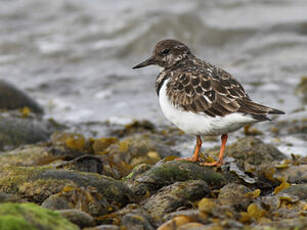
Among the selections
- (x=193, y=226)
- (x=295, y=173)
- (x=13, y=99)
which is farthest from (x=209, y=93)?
(x=13, y=99)

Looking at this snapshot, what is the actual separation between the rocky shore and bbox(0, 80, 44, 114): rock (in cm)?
219

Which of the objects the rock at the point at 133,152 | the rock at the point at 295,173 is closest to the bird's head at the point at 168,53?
the rock at the point at 133,152

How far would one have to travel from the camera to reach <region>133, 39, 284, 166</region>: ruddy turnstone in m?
3.78

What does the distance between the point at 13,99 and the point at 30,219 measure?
5.36m

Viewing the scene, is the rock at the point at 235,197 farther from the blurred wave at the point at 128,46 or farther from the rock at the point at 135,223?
the blurred wave at the point at 128,46

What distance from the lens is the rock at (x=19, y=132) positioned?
19.8 ft

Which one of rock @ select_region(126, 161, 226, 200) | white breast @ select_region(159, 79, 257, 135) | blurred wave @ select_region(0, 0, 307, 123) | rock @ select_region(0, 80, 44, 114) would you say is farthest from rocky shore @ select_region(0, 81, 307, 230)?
blurred wave @ select_region(0, 0, 307, 123)

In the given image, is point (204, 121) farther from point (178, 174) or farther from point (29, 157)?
point (29, 157)

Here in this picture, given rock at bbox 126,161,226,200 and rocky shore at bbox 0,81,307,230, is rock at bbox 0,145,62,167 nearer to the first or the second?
rocky shore at bbox 0,81,307,230

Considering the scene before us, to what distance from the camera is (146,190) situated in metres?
3.67

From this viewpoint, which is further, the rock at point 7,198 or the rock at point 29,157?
the rock at point 29,157

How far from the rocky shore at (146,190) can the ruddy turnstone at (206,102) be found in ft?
1.18

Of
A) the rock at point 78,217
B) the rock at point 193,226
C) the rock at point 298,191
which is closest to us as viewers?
the rock at point 193,226

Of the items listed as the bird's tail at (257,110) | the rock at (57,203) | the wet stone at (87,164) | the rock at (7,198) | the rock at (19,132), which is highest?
the bird's tail at (257,110)
